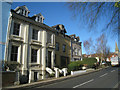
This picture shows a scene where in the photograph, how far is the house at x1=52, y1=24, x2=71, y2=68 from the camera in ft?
66.8

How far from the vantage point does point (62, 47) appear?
22.2 metres

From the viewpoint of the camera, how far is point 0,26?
11.3 meters

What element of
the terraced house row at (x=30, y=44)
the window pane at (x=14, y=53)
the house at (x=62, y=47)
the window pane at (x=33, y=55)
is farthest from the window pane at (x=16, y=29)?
the house at (x=62, y=47)

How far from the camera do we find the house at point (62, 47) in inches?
802

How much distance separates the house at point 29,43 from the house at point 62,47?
265 cm

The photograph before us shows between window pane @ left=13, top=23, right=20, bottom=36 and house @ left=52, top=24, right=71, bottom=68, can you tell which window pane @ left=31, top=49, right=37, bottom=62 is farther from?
house @ left=52, top=24, right=71, bottom=68

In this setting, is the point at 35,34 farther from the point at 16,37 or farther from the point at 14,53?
the point at 14,53

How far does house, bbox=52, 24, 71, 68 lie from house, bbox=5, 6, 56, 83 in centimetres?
265

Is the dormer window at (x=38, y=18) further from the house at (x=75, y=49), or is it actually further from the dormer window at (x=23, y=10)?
the house at (x=75, y=49)

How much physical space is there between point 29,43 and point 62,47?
30.1ft

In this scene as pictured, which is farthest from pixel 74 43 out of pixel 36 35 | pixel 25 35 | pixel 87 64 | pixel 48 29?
pixel 25 35

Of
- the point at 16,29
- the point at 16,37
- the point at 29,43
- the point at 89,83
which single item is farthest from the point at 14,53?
the point at 89,83

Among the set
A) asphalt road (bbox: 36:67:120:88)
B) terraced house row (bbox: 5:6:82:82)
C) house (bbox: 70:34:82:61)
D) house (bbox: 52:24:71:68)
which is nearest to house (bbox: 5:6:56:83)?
terraced house row (bbox: 5:6:82:82)

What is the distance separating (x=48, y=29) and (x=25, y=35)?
4.71 metres
